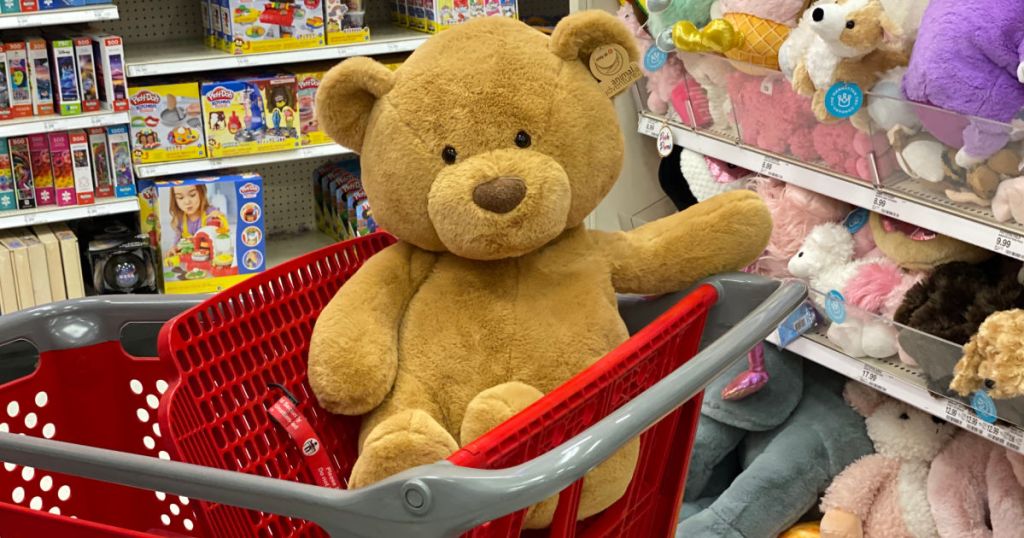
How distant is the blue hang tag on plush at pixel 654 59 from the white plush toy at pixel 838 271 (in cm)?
45

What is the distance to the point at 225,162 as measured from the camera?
313 cm

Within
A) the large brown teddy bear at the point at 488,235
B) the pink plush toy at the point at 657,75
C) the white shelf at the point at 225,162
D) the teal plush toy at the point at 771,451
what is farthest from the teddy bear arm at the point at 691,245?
the white shelf at the point at 225,162

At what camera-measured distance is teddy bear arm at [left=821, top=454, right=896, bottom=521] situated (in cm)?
197

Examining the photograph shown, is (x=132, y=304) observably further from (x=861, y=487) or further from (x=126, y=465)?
(x=861, y=487)

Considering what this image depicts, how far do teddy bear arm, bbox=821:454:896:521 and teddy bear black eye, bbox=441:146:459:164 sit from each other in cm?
104

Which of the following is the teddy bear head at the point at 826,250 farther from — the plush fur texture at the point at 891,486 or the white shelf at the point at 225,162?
the white shelf at the point at 225,162

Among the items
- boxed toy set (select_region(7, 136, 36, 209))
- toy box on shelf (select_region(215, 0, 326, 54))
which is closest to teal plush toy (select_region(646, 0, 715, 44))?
toy box on shelf (select_region(215, 0, 326, 54))

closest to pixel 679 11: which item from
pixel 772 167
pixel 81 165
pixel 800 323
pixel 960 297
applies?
pixel 772 167

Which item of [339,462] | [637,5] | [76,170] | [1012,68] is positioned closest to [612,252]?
[339,462]

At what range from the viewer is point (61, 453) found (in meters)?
0.99

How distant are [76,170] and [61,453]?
7.12 ft

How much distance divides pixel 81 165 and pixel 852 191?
2037mm

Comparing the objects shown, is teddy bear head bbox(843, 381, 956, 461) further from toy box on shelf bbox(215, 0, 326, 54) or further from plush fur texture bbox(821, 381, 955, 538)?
toy box on shelf bbox(215, 0, 326, 54)

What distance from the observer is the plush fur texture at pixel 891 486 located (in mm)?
1934
